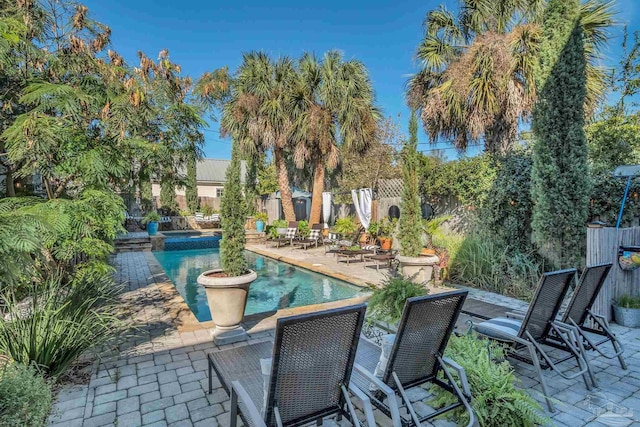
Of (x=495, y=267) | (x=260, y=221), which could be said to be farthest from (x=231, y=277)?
(x=260, y=221)

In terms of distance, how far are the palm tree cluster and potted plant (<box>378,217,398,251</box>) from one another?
10.5 feet

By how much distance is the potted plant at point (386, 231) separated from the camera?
10.6 m

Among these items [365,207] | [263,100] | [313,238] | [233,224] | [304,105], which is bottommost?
[313,238]

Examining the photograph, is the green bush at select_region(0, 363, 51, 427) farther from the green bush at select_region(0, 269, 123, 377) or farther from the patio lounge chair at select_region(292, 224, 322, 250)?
the patio lounge chair at select_region(292, 224, 322, 250)

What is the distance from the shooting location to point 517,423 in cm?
232

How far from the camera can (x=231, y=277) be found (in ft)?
13.7

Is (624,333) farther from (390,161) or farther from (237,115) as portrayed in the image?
(390,161)

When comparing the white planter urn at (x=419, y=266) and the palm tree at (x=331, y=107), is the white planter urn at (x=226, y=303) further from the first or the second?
the palm tree at (x=331, y=107)

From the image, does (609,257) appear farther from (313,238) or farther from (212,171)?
(212,171)

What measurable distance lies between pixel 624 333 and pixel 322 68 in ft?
39.2

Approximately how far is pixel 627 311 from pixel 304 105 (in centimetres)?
1129
